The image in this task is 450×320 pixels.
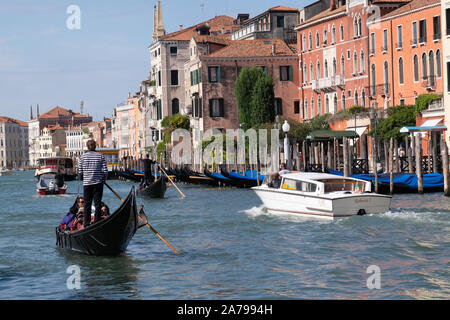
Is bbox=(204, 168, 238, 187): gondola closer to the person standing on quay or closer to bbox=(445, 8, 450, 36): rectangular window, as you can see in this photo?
bbox=(445, 8, 450, 36): rectangular window

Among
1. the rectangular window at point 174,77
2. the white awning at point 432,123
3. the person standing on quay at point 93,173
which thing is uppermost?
the rectangular window at point 174,77

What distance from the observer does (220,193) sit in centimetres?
3014

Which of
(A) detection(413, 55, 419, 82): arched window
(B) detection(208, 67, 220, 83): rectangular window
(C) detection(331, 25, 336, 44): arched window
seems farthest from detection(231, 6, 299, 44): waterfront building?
(A) detection(413, 55, 419, 82): arched window

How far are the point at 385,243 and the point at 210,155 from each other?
2853 centimetres

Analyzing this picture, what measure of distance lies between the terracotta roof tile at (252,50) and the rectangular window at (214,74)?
0.66 m

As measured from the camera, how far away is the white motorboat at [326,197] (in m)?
16.2

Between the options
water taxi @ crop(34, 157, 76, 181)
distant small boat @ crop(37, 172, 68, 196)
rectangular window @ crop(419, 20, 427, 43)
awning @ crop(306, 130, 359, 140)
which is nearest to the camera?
rectangular window @ crop(419, 20, 427, 43)

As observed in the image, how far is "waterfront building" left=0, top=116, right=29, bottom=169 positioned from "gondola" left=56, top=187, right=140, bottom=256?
146711 mm

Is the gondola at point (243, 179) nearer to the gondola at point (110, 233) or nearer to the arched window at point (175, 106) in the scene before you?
the gondola at point (110, 233)

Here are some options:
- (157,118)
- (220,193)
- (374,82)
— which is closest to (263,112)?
(374,82)

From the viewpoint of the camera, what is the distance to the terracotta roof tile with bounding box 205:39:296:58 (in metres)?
46.4

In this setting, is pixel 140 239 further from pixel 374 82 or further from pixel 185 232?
pixel 374 82

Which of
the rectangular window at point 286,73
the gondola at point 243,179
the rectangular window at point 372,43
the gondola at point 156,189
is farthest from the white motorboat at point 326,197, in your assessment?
the rectangular window at point 286,73

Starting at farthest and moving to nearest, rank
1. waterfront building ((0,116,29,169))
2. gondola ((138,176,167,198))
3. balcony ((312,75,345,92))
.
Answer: waterfront building ((0,116,29,169)) → balcony ((312,75,345,92)) → gondola ((138,176,167,198))
